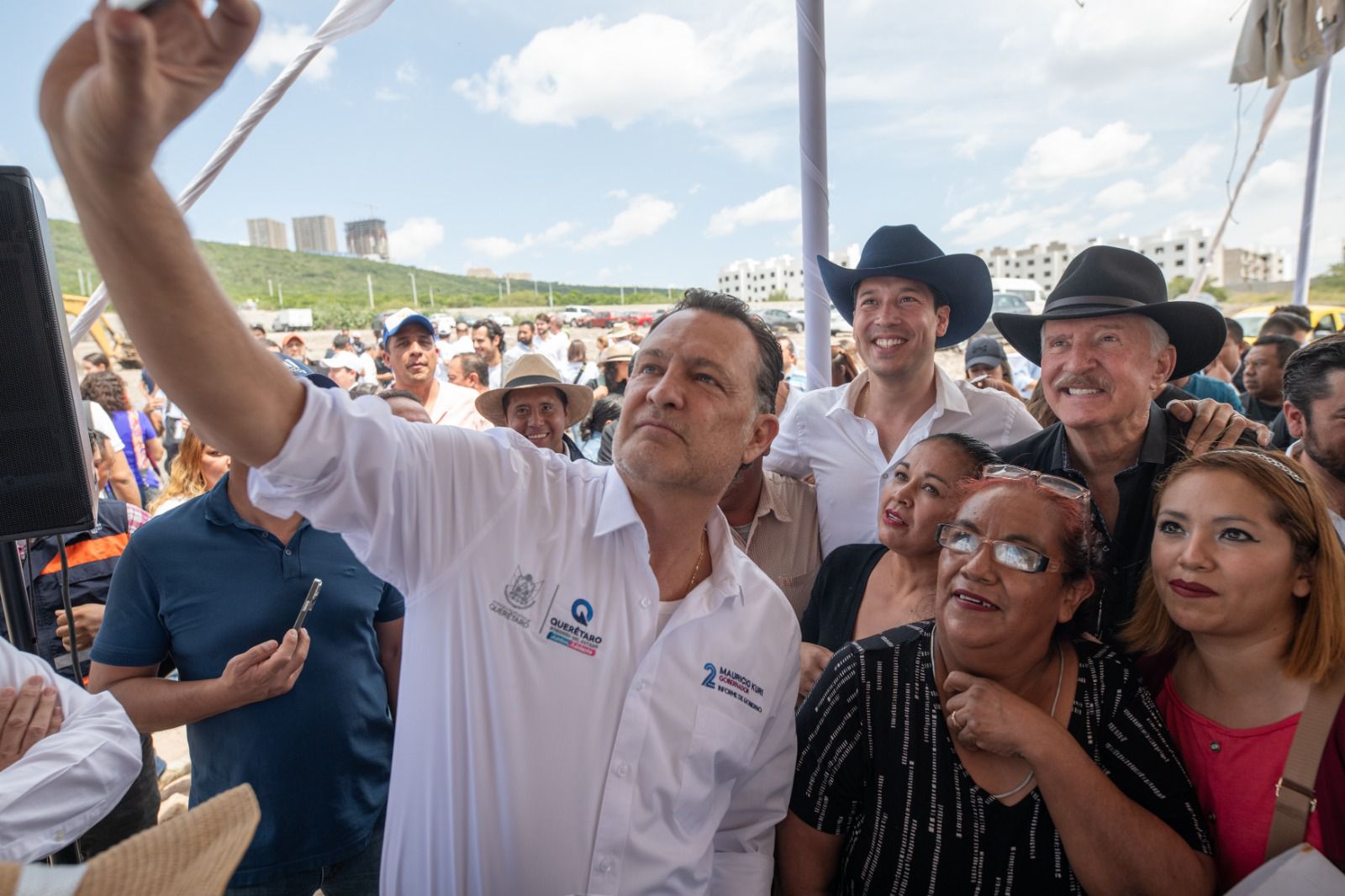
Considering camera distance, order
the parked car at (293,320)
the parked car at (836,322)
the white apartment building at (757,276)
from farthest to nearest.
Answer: the white apartment building at (757,276) → the parked car at (293,320) → the parked car at (836,322)

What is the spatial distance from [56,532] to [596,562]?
1554 millimetres

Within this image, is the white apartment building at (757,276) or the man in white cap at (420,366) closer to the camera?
the man in white cap at (420,366)

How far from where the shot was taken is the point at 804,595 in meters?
2.83

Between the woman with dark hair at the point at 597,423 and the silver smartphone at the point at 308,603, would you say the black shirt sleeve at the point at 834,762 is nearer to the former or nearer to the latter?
the silver smartphone at the point at 308,603

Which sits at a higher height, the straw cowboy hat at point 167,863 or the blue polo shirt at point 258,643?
the straw cowboy hat at point 167,863

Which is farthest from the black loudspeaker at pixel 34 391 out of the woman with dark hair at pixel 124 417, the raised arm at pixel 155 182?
the woman with dark hair at pixel 124 417

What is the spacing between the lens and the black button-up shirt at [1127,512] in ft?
6.77

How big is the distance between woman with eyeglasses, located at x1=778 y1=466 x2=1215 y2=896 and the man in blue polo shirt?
124cm

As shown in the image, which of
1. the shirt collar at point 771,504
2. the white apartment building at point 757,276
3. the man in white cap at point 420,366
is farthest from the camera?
the white apartment building at point 757,276

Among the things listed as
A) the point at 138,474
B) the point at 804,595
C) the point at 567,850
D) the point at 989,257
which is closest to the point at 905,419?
the point at 804,595

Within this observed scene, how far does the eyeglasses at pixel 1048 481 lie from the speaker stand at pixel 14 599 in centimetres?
261

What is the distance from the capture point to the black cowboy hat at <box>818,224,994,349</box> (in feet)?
10.3

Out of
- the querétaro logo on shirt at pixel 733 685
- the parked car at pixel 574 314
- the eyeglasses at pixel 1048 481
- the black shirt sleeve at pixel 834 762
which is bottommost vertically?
the black shirt sleeve at pixel 834 762

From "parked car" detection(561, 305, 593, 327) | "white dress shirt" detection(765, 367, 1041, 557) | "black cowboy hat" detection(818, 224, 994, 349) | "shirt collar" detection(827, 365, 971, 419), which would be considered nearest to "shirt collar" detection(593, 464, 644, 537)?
"white dress shirt" detection(765, 367, 1041, 557)
